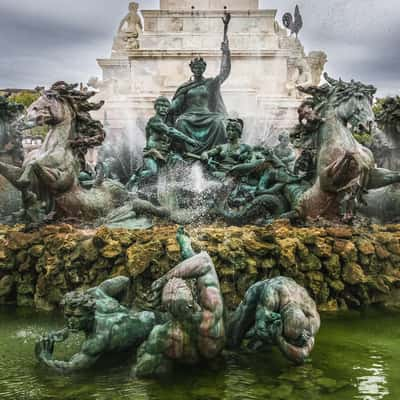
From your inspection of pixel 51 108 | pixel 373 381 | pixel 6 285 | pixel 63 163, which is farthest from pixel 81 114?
pixel 373 381

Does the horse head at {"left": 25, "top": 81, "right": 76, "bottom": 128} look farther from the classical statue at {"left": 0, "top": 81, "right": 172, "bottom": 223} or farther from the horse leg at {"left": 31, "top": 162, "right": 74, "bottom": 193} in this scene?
the horse leg at {"left": 31, "top": 162, "right": 74, "bottom": 193}

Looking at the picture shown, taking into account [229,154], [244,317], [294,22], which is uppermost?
[294,22]

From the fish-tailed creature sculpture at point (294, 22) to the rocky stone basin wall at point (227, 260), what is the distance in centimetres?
1378

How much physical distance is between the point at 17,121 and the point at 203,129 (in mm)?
3145

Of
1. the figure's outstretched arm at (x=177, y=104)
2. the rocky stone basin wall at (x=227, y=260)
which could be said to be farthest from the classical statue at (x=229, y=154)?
the rocky stone basin wall at (x=227, y=260)

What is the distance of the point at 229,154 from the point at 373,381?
18.8ft

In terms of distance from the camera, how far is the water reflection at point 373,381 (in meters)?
3.76

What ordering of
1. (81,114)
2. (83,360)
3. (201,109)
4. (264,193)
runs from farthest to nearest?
(201,109), (81,114), (264,193), (83,360)

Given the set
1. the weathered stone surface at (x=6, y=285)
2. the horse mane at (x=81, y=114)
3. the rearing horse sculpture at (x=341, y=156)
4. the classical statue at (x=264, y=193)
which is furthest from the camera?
the horse mane at (x=81, y=114)

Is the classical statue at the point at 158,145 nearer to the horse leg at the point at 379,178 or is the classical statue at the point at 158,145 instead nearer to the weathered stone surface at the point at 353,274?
the horse leg at the point at 379,178

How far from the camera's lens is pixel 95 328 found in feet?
Answer: 13.7

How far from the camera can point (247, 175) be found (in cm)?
883

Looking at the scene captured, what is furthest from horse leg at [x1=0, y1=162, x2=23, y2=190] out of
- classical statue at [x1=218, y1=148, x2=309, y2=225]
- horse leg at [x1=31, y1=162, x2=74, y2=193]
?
classical statue at [x1=218, y1=148, x2=309, y2=225]

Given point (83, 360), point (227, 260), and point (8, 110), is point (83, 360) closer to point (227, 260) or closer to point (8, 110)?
point (227, 260)
